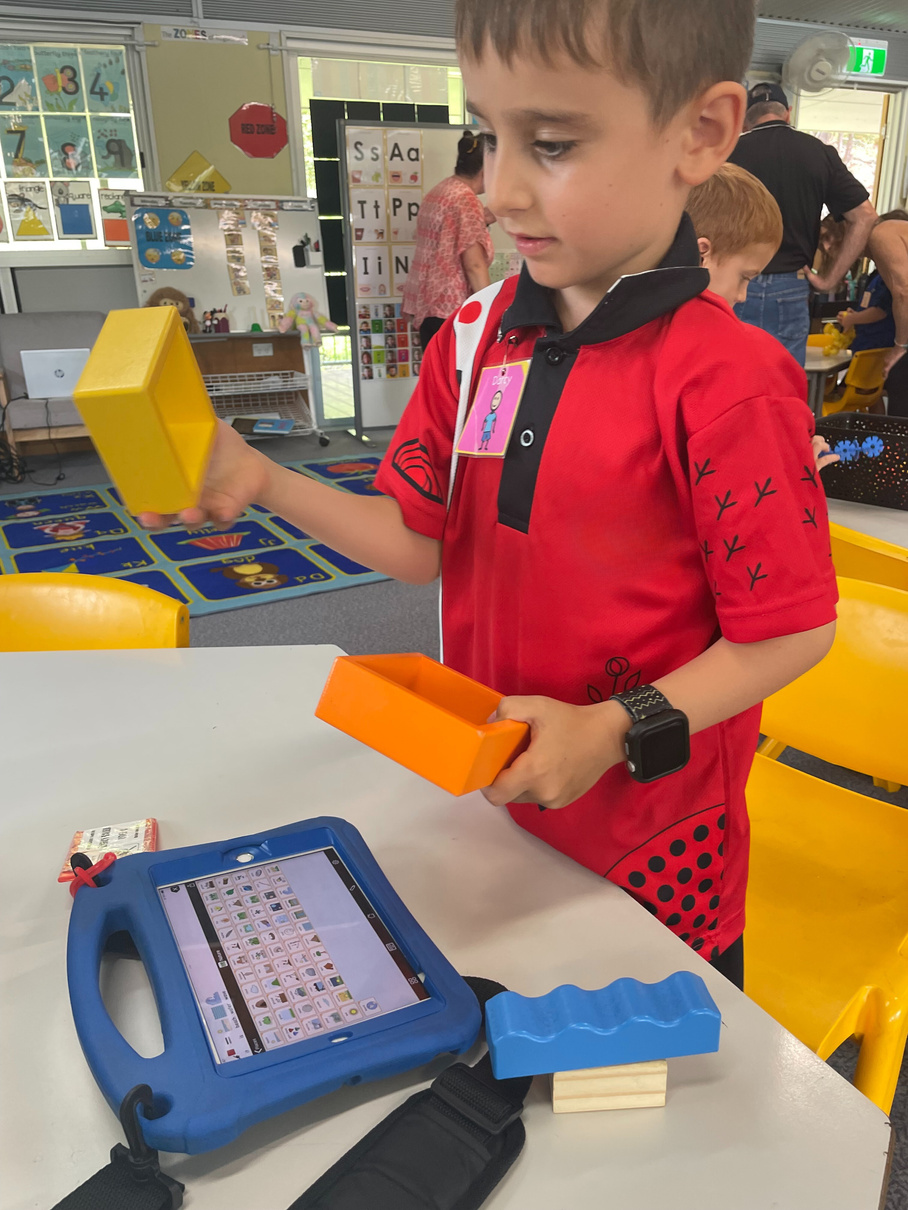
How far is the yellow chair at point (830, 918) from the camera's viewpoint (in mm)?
893

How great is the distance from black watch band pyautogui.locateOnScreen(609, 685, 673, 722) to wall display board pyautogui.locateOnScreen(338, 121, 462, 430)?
15.7 feet

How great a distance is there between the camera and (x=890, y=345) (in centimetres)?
365

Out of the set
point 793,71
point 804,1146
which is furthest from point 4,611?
point 793,71

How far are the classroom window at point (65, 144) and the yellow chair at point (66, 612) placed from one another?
4853mm

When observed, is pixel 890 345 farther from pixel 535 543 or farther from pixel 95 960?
pixel 95 960

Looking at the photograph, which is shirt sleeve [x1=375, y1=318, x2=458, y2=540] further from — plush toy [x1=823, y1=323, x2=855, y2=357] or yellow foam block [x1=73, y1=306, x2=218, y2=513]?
plush toy [x1=823, y1=323, x2=855, y2=357]

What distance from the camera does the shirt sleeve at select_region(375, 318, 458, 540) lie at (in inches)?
30.5

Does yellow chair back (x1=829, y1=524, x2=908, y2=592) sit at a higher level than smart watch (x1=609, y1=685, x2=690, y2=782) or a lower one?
lower

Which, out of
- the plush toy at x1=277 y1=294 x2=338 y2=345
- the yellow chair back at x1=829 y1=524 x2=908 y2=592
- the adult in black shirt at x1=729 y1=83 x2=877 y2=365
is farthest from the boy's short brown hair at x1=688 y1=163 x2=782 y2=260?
the plush toy at x1=277 y1=294 x2=338 y2=345

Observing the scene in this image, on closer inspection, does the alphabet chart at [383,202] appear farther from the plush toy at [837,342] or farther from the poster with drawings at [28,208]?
the plush toy at [837,342]

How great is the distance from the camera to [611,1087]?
0.47 meters

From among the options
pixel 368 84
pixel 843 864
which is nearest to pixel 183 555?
pixel 843 864

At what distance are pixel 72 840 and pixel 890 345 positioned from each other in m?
3.81

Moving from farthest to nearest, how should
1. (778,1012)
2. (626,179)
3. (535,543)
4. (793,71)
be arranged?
(793,71), (778,1012), (535,543), (626,179)
